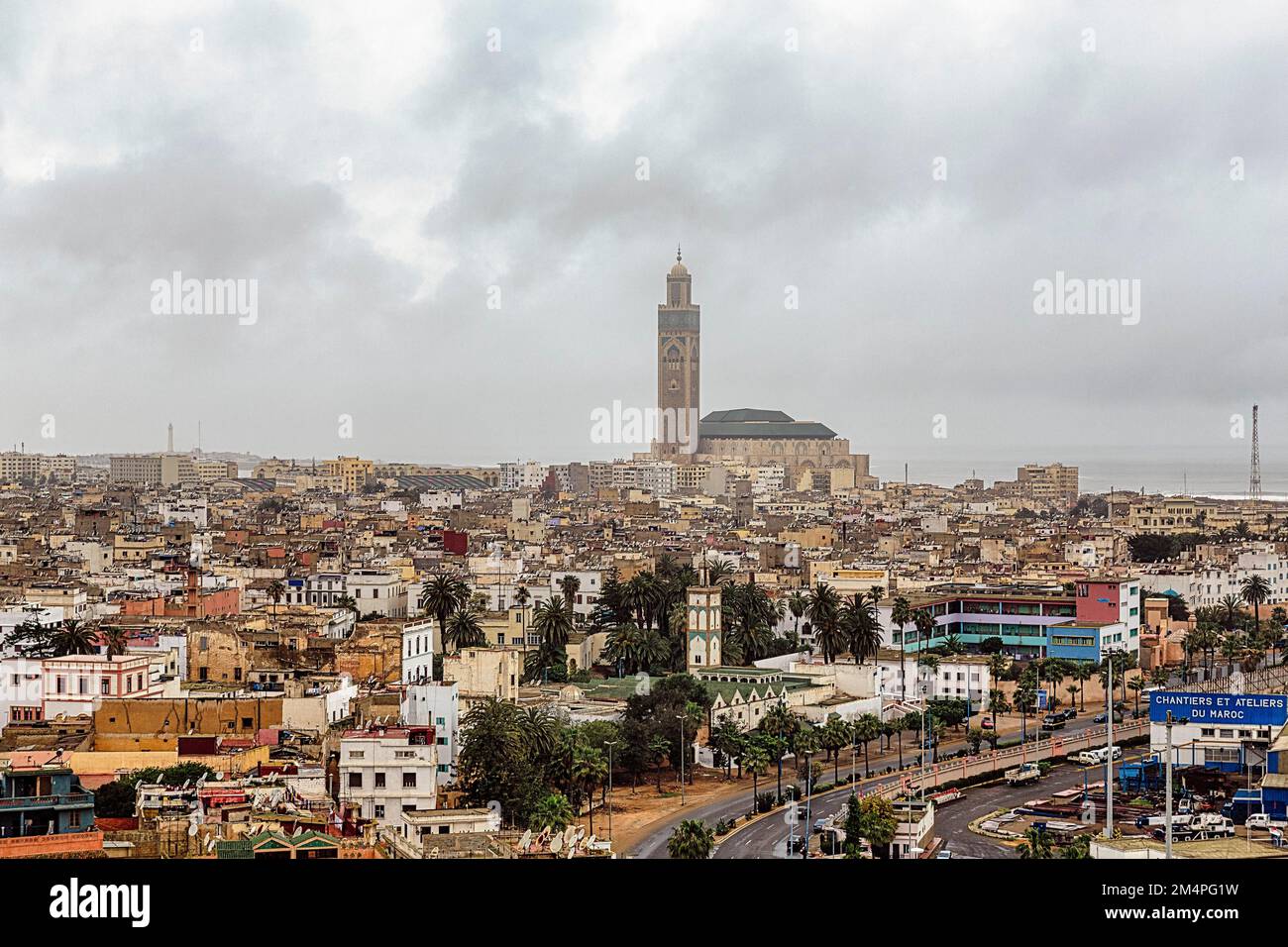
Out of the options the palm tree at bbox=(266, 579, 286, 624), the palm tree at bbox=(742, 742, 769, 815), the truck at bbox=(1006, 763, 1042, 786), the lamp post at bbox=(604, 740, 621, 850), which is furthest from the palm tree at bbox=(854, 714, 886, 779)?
the palm tree at bbox=(266, 579, 286, 624)

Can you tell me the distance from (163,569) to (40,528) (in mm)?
10779

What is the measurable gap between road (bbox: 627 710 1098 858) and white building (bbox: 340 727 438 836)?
46.5 inches

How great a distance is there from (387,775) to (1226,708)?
585cm

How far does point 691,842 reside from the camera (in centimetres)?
918

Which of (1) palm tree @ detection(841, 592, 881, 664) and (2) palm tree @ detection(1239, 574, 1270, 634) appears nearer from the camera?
(1) palm tree @ detection(841, 592, 881, 664)

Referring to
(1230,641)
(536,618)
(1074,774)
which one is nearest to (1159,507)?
(1230,641)

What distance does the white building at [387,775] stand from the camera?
9.26 meters

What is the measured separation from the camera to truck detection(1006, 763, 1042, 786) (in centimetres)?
1238

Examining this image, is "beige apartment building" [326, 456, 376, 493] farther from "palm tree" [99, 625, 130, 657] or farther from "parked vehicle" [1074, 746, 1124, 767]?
"parked vehicle" [1074, 746, 1124, 767]

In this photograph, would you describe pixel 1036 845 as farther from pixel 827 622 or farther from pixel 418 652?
pixel 827 622

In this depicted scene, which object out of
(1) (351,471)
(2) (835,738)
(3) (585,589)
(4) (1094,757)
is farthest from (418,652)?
(1) (351,471)
